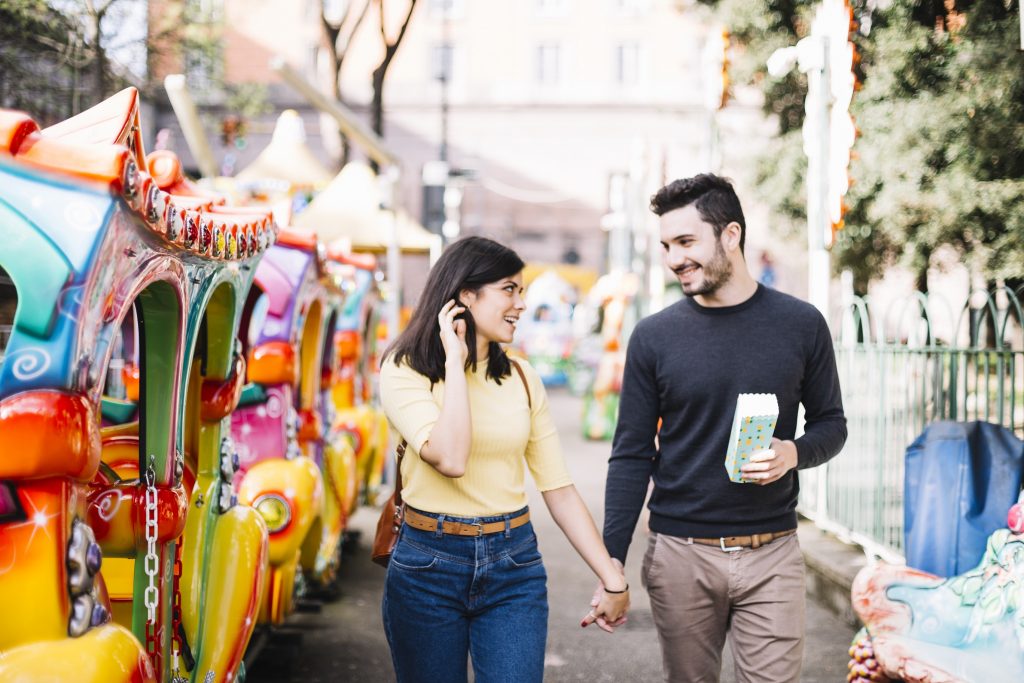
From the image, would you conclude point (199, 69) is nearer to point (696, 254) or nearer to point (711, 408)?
point (696, 254)

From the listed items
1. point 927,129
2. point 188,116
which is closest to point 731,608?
point 927,129

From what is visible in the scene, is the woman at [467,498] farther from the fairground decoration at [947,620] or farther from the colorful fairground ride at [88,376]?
the fairground decoration at [947,620]

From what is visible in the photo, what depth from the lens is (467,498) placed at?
3.04 metres

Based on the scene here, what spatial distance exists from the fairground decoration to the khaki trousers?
27.5 inches

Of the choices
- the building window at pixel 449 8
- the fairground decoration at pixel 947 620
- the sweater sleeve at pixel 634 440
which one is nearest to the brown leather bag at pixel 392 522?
the sweater sleeve at pixel 634 440

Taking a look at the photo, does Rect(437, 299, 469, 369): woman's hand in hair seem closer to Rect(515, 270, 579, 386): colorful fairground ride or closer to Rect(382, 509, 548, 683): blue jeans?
Rect(382, 509, 548, 683): blue jeans

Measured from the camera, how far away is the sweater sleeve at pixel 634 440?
351cm

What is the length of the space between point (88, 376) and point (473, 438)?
0.96 metres

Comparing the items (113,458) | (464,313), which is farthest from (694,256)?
(113,458)

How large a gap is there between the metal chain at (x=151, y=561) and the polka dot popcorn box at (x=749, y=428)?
1.64 m

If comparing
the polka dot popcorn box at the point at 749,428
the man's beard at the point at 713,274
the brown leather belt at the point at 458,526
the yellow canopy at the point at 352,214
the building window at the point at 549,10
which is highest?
the building window at the point at 549,10

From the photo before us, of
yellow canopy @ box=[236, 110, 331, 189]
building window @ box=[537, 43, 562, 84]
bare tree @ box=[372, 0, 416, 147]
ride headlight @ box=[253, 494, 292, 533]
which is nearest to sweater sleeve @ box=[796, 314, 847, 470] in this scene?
ride headlight @ box=[253, 494, 292, 533]

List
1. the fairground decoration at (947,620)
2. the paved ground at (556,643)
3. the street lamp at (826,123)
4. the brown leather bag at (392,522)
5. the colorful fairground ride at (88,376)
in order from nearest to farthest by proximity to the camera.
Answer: the colorful fairground ride at (88,376) → the brown leather bag at (392,522) → the fairground decoration at (947,620) → the paved ground at (556,643) → the street lamp at (826,123)

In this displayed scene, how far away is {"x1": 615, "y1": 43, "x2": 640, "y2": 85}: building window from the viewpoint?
126 ft
